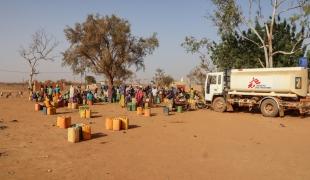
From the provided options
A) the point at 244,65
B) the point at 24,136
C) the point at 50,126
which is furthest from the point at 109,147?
the point at 244,65

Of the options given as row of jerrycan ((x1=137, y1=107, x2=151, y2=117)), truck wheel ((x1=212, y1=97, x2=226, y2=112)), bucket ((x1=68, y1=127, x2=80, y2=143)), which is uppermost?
truck wheel ((x1=212, y1=97, x2=226, y2=112))

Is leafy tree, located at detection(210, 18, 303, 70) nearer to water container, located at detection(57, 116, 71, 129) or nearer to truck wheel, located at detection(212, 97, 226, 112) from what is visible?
truck wheel, located at detection(212, 97, 226, 112)

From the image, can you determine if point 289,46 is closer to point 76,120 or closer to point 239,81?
point 239,81

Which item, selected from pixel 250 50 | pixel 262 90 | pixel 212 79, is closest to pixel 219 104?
pixel 212 79

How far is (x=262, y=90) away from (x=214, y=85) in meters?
3.32

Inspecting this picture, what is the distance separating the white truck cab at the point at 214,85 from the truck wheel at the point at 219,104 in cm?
35

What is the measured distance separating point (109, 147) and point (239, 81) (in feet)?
41.6

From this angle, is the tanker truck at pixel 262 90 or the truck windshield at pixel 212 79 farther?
the truck windshield at pixel 212 79

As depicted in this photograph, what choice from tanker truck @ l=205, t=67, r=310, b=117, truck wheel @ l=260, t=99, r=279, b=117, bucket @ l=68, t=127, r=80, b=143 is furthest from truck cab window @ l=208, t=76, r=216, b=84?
bucket @ l=68, t=127, r=80, b=143

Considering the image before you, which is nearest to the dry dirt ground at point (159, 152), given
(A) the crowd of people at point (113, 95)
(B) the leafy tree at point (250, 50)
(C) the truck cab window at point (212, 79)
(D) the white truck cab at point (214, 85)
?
(D) the white truck cab at point (214, 85)

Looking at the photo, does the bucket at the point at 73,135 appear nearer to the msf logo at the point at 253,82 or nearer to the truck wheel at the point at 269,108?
the truck wheel at the point at 269,108

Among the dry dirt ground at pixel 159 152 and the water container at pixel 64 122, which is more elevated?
the water container at pixel 64 122

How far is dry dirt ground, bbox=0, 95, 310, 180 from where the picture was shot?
8.28 m

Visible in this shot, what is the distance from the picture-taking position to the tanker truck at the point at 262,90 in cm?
1953
